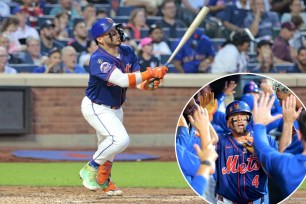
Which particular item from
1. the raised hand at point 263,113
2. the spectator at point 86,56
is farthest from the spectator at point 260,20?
the raised hand at point 263,113

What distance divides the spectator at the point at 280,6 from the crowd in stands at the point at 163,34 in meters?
0.02

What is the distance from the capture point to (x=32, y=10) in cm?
1571

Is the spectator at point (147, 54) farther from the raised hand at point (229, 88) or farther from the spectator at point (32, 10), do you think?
the raised hand at point (229, 88)

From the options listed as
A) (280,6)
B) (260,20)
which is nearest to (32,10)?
(260,20)

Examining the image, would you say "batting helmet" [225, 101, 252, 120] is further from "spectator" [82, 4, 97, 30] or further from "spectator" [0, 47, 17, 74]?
"spectator" [82, 4, 97, 30]

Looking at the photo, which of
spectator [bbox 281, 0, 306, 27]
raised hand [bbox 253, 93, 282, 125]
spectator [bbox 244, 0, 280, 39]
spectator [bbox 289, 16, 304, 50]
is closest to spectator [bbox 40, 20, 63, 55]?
spectator [bbox 244, 0, 280, 39]

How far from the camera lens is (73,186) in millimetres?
10297

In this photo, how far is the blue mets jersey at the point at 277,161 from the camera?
6.18 m

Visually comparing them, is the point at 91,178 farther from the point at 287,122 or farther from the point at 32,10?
the point at 32,10

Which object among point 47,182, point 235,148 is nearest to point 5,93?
point 47,182

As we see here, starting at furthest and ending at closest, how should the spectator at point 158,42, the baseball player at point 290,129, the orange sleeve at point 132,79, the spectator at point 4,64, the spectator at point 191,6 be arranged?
the spectator at point 191,6 → the spectator at point 158,42 → the spectator at point 4,64 → the orange sleeve at point 132,79 → the baseball player at point 290,129

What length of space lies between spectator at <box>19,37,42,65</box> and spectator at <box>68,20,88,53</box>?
597 mm

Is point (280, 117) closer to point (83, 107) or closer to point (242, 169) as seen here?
point (242, 169)

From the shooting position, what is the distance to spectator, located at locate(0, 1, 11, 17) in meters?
15.4
